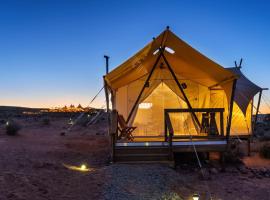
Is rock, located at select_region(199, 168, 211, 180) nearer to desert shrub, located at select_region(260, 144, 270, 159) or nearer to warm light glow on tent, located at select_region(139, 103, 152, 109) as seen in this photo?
desert shrub, located at select_region(260, 144, 270, 159)

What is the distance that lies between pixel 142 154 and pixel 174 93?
15.2 feet

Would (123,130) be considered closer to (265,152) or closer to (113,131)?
(113,131)

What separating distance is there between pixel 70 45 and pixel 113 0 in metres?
6.54

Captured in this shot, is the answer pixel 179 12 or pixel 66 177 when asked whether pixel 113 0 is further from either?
pixel 66 177

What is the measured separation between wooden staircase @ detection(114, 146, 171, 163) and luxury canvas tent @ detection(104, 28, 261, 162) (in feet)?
0.63

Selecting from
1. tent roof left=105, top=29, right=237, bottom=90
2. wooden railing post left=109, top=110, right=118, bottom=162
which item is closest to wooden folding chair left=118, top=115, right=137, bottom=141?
wooden railing post left=109, top=110, right=118, bottom=162

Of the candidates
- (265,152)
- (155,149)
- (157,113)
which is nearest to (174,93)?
(157,113)

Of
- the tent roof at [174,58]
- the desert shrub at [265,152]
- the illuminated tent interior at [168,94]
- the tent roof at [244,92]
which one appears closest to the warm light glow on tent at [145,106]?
the illuminated tent interior at [168,94]

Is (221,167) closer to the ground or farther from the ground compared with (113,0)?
closer to the ground

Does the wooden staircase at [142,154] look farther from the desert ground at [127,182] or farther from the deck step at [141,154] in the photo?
the desert ground at [127,182]

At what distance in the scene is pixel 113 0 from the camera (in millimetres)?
13172

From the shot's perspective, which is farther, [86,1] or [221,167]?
[86,1]

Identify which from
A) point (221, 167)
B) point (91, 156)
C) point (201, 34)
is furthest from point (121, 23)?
point (221, 167)

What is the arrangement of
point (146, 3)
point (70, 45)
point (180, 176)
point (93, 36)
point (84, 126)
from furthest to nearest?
point (84, 126)
point (70, 45)
point (93, 36)
point (146, 3)
point (180, 176)
